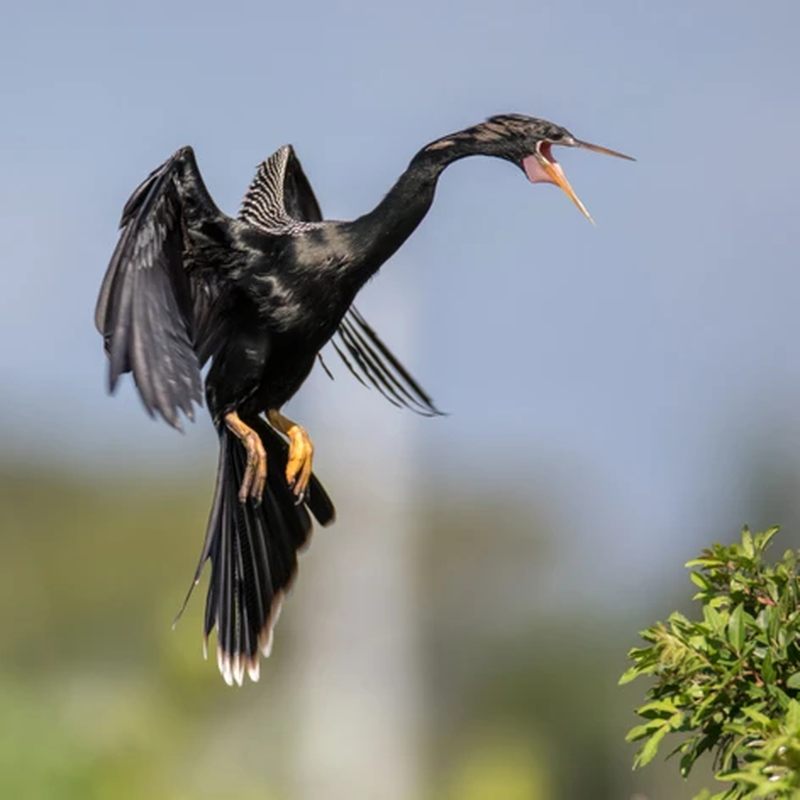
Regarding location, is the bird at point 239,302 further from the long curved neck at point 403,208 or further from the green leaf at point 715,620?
the green leaf at point 715,620

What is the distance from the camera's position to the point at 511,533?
31656 millimetres

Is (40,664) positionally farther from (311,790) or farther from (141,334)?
(141,334)

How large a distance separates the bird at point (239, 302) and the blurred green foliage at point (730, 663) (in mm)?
938

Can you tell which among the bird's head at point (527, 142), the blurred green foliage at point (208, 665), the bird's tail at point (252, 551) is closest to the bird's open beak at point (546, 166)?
the bird's head at point (527, 142)

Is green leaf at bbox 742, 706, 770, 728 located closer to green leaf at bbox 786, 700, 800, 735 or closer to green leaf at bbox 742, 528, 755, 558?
green leaf at bbox 786, 700, 800, 735

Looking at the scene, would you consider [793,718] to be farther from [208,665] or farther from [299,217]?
[208,665]

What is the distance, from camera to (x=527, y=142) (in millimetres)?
3928

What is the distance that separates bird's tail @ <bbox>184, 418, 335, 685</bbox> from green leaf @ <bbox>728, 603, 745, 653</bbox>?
1570mm

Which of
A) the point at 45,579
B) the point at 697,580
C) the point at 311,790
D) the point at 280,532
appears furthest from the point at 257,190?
the point at 45,579

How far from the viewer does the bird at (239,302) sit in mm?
3891

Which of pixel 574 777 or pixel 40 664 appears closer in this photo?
pixel 40 664

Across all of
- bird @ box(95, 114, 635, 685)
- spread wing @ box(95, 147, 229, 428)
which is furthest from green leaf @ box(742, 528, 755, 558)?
spread wing @ box(95, 147, 229, 428)

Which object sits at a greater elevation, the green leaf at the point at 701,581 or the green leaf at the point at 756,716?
the green leaf at the point at 701,581

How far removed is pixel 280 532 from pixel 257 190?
1.06 metres
